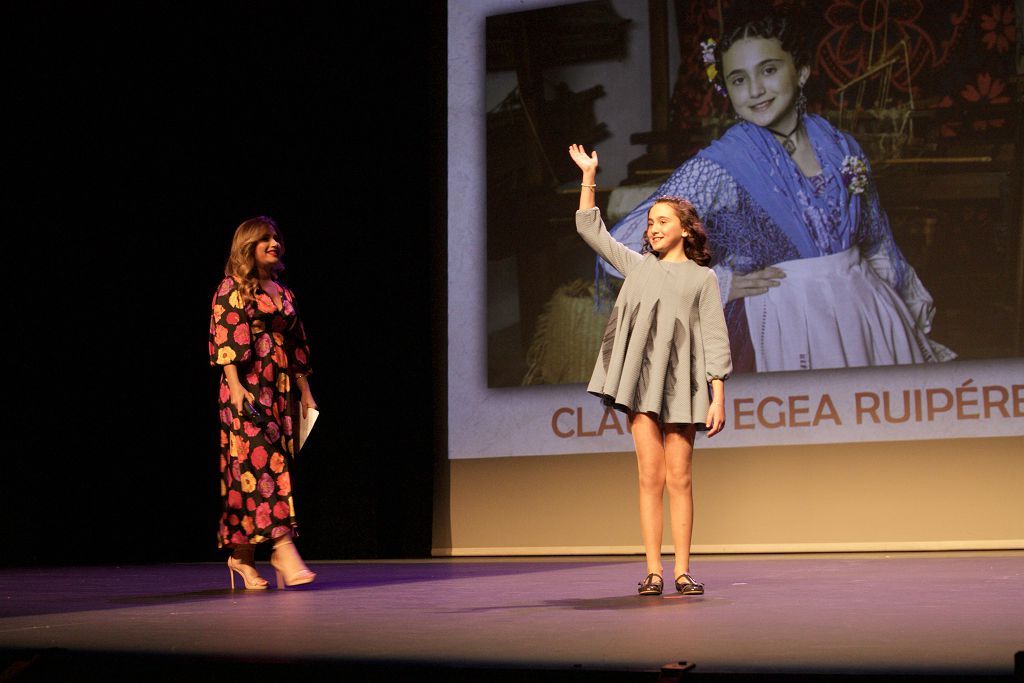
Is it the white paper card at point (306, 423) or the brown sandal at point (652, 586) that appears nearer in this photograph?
the brown sandal at point (652, 586)

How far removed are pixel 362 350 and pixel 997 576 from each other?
131 inches

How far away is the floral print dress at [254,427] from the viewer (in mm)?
3775

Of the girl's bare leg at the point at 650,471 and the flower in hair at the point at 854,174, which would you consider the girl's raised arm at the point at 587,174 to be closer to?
the girl's bare leg at the point at 650,471

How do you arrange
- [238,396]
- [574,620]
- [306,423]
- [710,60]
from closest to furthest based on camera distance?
[574,620] → [238,396] → [306,423] → [710,60]

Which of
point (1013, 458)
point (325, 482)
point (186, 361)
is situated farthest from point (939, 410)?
point (186, 361)

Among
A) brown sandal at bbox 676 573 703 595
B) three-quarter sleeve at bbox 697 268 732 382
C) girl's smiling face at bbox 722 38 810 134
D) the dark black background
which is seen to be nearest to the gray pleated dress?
three-quarter sleeve at bbox 697 268 732 382

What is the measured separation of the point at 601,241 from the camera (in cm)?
332

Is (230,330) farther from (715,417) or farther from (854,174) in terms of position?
(854,174)

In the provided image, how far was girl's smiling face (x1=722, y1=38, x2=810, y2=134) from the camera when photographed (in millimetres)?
5363

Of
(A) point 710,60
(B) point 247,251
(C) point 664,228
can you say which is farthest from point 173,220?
(C) point 664,228

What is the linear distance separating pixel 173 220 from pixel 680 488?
3.97m

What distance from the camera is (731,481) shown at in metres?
5.59

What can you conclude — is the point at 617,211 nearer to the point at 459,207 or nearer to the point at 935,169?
the point at 459,207

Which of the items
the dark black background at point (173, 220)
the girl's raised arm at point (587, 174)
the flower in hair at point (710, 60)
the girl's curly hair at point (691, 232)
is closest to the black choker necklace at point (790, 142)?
the flower in hair at point (710, 60)
